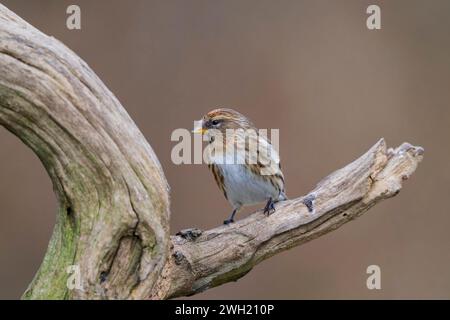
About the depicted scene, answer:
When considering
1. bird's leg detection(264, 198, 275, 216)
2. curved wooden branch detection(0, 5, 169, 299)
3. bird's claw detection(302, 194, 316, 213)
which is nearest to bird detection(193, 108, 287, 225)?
bird's leg detection(264, 198, 275, 216)

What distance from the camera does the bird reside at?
342cm

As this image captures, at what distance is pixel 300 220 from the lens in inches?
121

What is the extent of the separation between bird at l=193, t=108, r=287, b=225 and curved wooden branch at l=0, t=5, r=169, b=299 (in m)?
0.81

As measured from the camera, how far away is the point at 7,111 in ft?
8.23

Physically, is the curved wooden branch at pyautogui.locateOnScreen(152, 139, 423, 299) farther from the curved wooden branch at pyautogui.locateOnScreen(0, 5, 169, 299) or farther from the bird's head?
the bird's head

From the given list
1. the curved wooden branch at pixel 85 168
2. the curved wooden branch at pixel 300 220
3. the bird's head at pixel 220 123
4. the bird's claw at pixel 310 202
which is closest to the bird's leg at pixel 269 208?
the curved wooden branch at pixel 300 220

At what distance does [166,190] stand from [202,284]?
501 millimetres

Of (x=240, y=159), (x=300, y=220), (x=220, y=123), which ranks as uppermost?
(x=220, y=123)

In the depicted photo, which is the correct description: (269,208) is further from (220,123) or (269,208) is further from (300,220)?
(220,123)

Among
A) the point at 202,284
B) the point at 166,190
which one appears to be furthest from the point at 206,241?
the point at 166,190

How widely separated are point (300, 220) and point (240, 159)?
0.49 meters

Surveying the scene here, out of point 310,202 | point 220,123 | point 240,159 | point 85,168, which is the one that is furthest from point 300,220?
point 85,168
